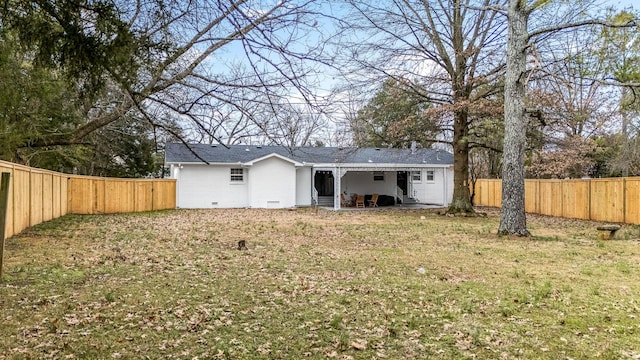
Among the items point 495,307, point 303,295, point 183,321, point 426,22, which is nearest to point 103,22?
point 183,321

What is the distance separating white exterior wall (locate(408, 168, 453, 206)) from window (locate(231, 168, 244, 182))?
11.1 meters

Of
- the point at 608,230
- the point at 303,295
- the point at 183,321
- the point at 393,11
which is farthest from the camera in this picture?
the point at 393,11

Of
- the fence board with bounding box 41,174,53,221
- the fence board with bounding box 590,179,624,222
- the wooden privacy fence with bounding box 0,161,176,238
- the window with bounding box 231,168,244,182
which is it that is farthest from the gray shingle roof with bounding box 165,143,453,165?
the fence board with bounding box 590,179,624,222

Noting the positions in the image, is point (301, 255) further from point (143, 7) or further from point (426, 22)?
point (426, 22)

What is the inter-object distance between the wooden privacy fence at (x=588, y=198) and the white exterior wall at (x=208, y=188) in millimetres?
14450

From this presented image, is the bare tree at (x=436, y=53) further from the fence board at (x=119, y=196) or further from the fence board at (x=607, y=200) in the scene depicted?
the fence board at (x=119, y=196)

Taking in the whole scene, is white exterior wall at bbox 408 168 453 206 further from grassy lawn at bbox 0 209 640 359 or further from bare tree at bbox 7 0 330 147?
bare tree at bbox 7 0 330 147

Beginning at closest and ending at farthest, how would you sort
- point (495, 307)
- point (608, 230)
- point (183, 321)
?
point (183, 321)
point (495, 307)
point (608, 230)

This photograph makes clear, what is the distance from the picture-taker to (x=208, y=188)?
21953mm

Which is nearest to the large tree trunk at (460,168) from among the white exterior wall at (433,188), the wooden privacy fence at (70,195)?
the white exterior wall at (433,188)

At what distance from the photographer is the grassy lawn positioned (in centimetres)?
375

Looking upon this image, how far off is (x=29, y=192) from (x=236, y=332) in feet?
32.9

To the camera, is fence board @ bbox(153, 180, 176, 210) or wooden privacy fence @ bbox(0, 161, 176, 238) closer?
wooden privacy fence @ bbox(0, 161, 176, 238)

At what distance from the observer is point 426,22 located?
661 inches
